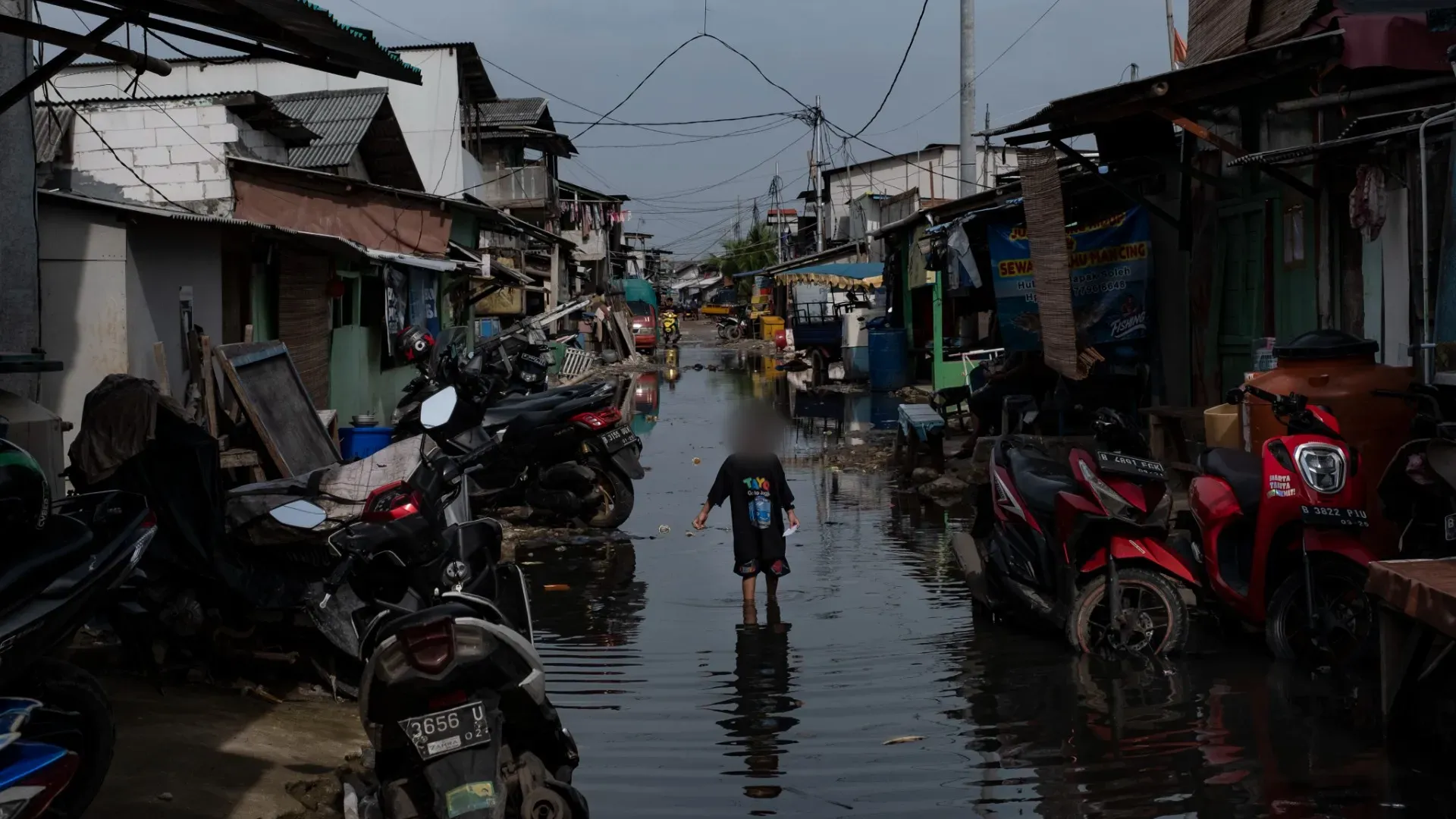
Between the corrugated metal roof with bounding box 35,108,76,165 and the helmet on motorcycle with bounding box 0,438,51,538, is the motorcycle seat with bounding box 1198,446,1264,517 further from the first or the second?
the corrugated metal roof with bounding box 35,108,76,165

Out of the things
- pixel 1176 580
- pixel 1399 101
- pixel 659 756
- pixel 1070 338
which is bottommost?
pixel 659 756

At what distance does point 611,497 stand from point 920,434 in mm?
4449

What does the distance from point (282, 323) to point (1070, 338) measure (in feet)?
27.8

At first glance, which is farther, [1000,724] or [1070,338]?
[1070,338]

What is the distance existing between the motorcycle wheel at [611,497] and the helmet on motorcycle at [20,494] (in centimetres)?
763

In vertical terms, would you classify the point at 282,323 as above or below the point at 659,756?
above

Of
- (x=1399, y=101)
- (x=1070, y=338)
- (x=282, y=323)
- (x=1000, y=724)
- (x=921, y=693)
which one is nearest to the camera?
(x=1000, y=724)

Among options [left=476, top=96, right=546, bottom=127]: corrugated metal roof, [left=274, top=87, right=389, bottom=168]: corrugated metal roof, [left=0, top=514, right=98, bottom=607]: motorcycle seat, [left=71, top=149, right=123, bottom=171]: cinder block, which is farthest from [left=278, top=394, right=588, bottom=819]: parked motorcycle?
[left=476, top=96, right=546, bottom=127]: corrugated metal roof

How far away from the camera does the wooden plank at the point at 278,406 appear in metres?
9.73

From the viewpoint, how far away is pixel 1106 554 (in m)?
6.87

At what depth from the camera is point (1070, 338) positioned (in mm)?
12133

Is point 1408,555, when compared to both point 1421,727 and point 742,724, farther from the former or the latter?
point 742,724

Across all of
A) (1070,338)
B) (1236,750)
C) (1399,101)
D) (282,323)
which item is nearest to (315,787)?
(1236,750)

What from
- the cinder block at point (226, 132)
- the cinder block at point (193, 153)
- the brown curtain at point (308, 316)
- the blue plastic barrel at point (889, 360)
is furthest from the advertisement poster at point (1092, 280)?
the blue plastic barrel at point (889, 360)
